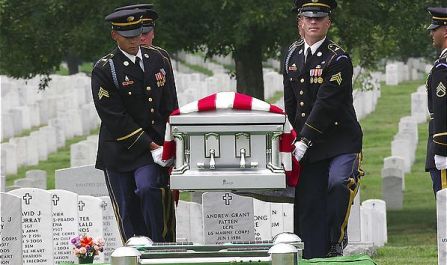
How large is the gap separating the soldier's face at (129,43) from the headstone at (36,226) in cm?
322

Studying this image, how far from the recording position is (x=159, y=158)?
10.5 m

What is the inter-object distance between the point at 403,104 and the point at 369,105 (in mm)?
2570

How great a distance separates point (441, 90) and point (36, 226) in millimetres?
4765

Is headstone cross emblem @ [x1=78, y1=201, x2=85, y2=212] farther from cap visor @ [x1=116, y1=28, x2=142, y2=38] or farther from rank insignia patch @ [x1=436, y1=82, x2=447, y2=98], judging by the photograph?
rank insignia patch @ [x1=436, y1=82, x2=447, y2=98]

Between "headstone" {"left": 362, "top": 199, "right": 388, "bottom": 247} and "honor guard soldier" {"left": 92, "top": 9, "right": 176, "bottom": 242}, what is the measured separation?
7126 mm

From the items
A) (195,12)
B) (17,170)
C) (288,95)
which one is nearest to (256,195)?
(288,95)

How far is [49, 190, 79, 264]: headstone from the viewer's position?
14.1 m

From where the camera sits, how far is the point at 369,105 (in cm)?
3969

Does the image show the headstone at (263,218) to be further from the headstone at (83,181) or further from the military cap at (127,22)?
the military cap at (127,22)

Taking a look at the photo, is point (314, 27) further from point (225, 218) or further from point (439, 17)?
point (225, 218)

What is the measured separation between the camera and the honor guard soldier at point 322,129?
10555 millimetres

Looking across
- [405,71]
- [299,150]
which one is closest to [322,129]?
[299,150]

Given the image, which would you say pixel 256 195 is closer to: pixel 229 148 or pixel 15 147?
pixel 229 148

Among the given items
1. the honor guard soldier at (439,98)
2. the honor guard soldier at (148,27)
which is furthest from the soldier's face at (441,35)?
the honor guard soldier at (148,27)
